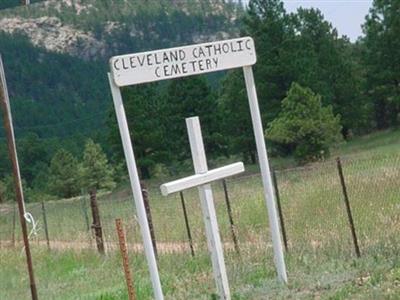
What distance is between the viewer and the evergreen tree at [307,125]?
4506 centimetres

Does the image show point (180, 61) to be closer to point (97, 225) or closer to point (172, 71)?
point (172, 71)

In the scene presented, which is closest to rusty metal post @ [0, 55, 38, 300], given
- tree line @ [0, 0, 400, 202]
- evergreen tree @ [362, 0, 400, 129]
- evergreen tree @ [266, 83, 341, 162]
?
evergreen tree @ [266, 83, 341, 162]

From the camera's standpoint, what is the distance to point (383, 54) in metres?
55.2

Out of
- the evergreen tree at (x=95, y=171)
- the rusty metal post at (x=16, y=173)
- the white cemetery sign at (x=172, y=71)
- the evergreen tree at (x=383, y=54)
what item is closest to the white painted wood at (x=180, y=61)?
the white cemetery sign at (x=172, y=71)

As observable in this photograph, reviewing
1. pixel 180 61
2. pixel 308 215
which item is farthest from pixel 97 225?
pixel 180 61

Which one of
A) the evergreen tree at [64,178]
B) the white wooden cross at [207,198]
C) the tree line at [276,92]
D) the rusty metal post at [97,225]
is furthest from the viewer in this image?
the evergreen tree at [64,178]

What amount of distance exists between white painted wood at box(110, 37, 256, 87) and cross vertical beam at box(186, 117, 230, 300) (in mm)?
501

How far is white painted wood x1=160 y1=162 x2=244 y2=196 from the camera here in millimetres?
7758

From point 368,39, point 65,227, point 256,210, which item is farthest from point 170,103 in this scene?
point 256,210

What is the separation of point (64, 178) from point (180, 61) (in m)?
59.8

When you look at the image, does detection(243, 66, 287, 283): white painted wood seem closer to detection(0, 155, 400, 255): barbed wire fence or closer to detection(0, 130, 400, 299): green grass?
detection(0, 130, 400, 299): green grass

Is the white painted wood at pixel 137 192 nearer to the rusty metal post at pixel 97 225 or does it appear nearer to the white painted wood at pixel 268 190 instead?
the white painted wood at pixel 268 190

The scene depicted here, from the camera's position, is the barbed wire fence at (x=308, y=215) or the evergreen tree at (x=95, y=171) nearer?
the barbed wire fence at (x=308, y=215)

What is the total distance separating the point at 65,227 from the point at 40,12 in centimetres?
16109
